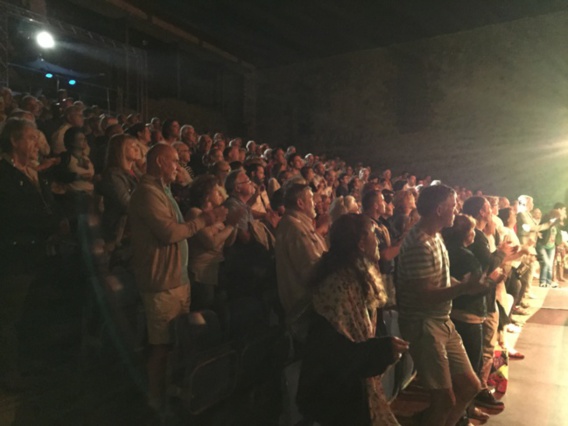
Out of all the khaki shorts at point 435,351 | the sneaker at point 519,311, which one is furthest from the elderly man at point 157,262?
the sneaker at point 519,311

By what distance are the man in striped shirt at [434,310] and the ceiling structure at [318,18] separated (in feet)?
36.6

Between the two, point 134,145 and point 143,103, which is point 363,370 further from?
point 143,103

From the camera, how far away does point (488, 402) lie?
11.9 feet

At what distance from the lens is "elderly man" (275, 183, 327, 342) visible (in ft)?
8.75

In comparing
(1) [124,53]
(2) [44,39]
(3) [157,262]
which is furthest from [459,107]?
(3) [157,262]

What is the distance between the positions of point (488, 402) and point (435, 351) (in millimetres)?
1470

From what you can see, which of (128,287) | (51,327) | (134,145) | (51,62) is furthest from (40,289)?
(51,62)

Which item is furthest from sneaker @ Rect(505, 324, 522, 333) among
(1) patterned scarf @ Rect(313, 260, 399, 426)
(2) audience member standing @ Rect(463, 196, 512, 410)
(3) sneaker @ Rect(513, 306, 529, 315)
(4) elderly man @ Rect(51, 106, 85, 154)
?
(4) elderly man @ Rect(51, 106, 85, 154)

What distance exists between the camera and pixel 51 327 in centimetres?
306

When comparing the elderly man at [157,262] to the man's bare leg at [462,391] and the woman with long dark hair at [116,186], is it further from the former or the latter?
the man's bare leg at [462,391]

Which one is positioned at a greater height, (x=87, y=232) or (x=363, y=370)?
(x=87, y=232)

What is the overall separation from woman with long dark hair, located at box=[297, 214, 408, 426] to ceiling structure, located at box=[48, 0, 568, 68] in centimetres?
1162

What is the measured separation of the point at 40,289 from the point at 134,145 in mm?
1201

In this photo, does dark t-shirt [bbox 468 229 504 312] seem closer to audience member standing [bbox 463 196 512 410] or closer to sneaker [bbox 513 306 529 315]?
audience member standing [bbox 463 196 512 410]
